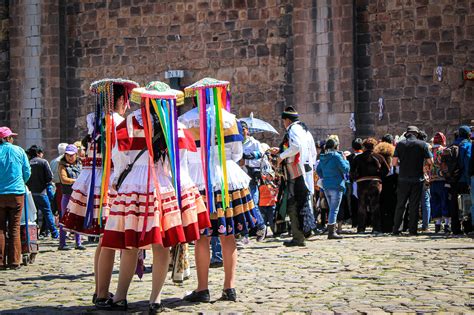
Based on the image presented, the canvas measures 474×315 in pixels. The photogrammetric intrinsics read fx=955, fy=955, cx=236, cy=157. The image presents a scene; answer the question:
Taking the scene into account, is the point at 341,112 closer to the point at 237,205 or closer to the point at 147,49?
the point at 147,49

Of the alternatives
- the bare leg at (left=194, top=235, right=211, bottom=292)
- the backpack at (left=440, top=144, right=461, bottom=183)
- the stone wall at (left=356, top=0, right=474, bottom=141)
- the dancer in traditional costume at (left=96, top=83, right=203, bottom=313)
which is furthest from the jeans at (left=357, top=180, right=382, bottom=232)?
the dancer in traditional costume at (left=96, top=83, right=203, bottom=313)

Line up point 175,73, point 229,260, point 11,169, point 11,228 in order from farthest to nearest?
point 175,73, point 11,228, point 11,169, point 229,260

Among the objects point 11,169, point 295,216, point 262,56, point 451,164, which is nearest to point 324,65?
point 262,56

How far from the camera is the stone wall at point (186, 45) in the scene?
71.6 ft

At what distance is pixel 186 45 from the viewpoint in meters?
22.6

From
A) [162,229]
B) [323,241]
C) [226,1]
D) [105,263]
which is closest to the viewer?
[162,229]

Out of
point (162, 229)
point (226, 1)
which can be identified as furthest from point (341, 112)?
point (162, 229)

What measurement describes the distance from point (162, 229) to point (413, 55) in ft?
47.3

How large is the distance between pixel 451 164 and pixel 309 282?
6.30m

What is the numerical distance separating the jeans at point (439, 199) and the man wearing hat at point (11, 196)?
673cm

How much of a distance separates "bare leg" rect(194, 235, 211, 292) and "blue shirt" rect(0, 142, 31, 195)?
13.5 ft

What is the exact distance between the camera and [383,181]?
15.7 metres

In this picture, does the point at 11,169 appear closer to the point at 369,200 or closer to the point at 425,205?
the point at 369,200

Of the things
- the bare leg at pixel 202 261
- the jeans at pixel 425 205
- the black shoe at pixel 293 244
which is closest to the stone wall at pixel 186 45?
the jeans at pixel 425 205
